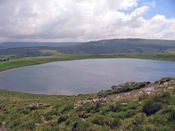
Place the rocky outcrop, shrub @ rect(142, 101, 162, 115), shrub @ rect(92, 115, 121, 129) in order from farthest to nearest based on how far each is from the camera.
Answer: the rocky outcrop < shrub @ rect(142, 101, 162, 115) < shrub @ rect(92, 115, 121, 129)

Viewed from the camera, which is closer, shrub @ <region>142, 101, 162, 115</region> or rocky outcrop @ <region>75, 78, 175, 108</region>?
shrub @ <region>142, 101, 162, 115</region>

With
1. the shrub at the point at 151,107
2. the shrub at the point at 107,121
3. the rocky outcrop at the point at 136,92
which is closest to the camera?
the shrub at the point at 107,121

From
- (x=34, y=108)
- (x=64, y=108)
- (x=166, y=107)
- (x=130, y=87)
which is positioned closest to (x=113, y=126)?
(x=166, y=107)

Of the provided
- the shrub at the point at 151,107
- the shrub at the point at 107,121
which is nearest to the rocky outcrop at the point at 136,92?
the shrub at the point at 151,107

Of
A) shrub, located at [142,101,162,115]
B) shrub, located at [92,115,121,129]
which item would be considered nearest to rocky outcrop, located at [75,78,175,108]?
shrub, located at [142,101,162,115]

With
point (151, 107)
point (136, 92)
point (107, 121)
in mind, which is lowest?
point (136, 92)

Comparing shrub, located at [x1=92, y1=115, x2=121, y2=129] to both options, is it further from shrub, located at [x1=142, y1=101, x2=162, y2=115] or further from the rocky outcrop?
the rocky outcrop

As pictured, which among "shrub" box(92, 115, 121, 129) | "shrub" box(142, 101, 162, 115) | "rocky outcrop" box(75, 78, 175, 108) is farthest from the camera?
"rocky outcrop" box(75, 78, 175, 108)

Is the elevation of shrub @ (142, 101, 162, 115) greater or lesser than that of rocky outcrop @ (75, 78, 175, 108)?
greater

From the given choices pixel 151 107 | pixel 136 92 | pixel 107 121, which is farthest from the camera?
pixel 136 92

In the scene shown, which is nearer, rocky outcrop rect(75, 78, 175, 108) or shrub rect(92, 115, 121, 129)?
shrub rect(92, 115, 121, 129)

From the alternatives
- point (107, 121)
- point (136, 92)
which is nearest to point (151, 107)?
point (107, 121)

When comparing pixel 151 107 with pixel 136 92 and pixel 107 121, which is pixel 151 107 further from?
pixel 136 92

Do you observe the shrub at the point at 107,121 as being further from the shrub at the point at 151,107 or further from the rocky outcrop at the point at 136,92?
the rocky outcrop at the point at 136,92
